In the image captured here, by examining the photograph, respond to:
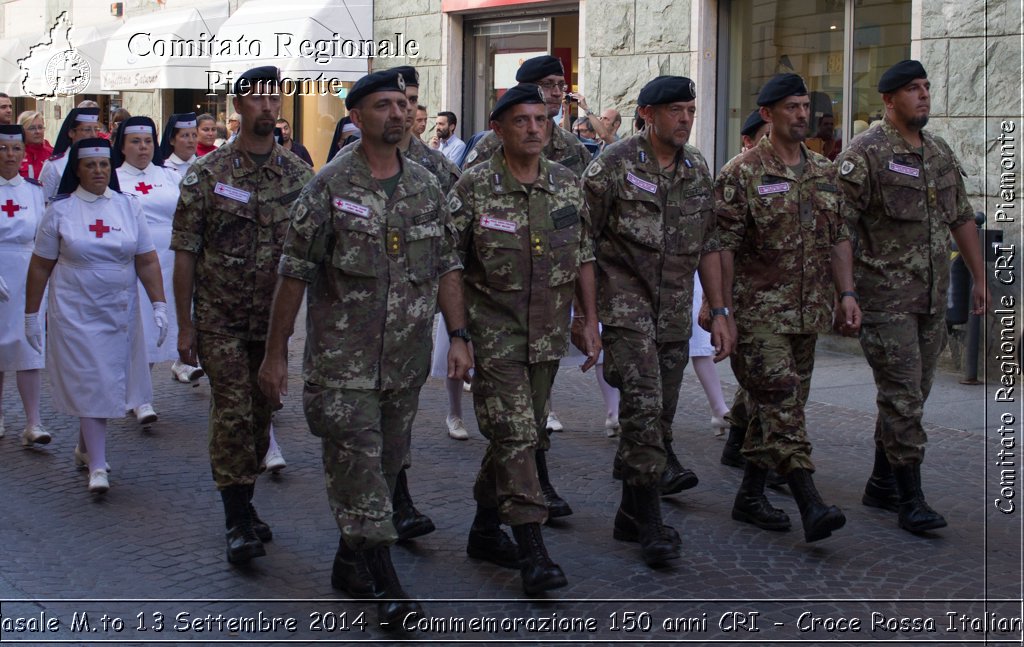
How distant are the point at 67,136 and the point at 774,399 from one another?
20.3ft

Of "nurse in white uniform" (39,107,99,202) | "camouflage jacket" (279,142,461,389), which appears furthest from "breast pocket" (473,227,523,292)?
"nurse in white uniform" (39,107,99,202)

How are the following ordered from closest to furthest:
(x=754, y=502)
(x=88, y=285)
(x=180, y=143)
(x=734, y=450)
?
(x=754, y=502), (x=88, y=285), (x=734, y=450), (x=180, y=143)

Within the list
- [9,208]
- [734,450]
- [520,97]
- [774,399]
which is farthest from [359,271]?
[9,208]

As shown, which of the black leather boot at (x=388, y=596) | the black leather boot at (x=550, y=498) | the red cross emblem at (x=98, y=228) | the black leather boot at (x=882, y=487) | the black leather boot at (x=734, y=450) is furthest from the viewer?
the black leather boot at (x=734, y=450)

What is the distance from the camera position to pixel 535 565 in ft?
17.3

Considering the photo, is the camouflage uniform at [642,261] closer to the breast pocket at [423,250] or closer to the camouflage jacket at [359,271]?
the breast pocket at [423,250]

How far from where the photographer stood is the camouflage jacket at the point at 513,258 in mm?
5469

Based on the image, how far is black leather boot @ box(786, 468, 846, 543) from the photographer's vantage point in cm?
586

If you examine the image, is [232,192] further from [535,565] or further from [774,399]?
[774,399]

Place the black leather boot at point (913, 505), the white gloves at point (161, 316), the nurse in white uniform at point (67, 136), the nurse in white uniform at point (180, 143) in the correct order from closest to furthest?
the black leather boot at point (913, 505)
the white gloves at point (161, 316)
the nurse in white uniform at point (67, 136)
the nurse in white uniform at point (180, 143)

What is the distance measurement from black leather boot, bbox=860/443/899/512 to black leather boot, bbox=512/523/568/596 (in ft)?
7.23

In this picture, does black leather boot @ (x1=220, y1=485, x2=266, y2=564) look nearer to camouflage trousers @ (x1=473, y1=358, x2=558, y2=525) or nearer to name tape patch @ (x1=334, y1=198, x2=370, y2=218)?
camouflage trousers @ (x1=473, y1=358, x2=558, y2=525)

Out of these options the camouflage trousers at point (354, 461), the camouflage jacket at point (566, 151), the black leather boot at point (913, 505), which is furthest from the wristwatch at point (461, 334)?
the black leather boot at point (913, 505)

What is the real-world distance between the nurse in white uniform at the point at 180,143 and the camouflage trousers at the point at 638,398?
5.66 meters
